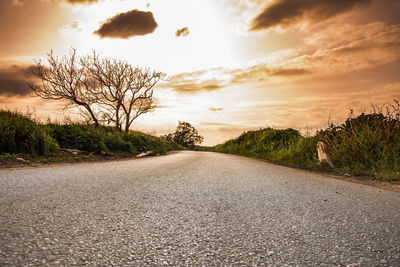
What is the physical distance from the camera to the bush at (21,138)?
864 cm

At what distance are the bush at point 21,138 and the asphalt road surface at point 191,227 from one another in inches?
222

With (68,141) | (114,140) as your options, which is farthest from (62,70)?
(68,141)

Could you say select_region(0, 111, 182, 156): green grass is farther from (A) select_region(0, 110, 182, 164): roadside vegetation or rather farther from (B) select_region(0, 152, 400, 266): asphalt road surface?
(B) select_region(0, 152, 400, 266): asphalt road surface

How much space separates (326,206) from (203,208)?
1596 millimetres

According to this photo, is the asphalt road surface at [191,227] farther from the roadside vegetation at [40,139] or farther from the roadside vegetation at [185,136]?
the roadside vegetation at [185,136]

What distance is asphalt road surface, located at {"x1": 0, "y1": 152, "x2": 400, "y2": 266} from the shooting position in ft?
5.88

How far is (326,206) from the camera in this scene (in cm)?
342

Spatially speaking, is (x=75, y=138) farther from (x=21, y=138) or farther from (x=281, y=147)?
(x=281, y=147)

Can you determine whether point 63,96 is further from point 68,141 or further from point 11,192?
point 11,192

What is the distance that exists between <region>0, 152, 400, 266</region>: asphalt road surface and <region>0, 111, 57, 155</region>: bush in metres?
5.63

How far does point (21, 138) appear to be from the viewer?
905cm

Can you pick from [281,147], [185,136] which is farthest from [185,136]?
[281,147]

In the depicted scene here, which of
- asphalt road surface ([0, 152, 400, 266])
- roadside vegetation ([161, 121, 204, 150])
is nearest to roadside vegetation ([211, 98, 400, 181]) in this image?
asphalt road surface ([0, 152, 400, 266])

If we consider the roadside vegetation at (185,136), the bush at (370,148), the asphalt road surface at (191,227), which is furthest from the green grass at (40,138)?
the roadside vegetation at (185,136)
